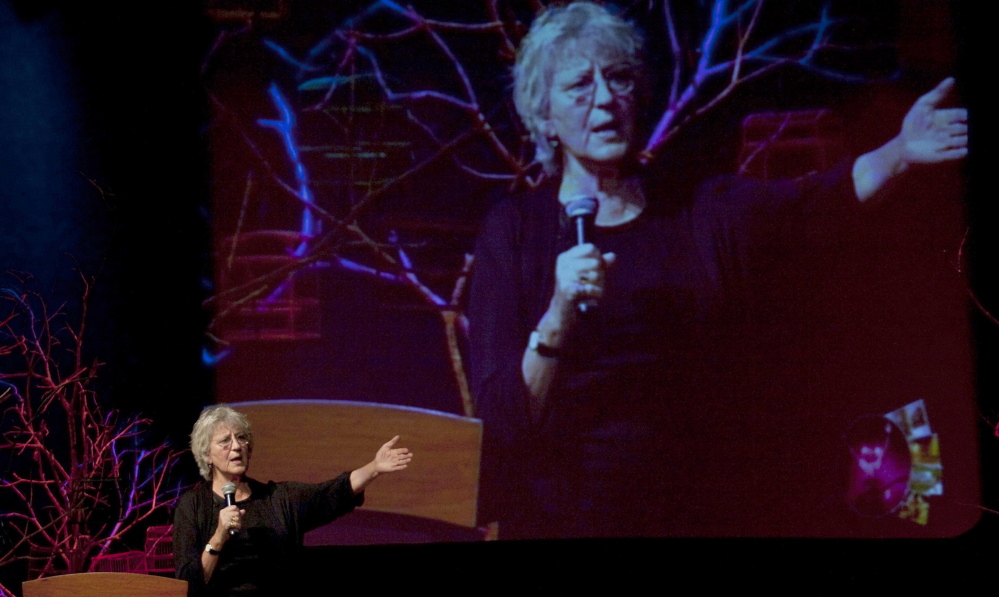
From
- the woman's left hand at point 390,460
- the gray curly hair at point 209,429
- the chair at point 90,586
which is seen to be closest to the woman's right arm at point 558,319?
the woman's left hand at point 390,460

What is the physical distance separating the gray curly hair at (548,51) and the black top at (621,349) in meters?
0.25

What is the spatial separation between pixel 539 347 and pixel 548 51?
1.26m

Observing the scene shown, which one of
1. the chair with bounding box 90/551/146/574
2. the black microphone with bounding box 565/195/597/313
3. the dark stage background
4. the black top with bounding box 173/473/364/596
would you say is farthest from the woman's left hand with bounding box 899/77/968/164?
the chair with bounding box 90/551/146/574

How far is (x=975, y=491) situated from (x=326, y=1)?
350cm

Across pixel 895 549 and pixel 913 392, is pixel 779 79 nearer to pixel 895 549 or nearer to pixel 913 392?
pixel 913 392

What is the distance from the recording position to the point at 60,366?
3.80 m

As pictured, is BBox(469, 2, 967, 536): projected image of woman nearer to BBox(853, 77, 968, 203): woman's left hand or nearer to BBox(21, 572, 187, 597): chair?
BBox(853, 77, 968, 203): woman's left hand

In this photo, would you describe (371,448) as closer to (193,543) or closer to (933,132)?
(193,543)

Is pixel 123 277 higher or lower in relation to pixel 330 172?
lower

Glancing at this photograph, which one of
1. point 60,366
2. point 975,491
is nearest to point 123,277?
point 60,366

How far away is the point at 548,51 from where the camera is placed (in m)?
3.91

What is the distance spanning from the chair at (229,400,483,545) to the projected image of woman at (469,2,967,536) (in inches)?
6.7

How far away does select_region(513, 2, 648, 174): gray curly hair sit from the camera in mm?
3908

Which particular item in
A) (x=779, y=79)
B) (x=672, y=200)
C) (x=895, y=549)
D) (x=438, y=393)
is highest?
(x=779, y=79)
